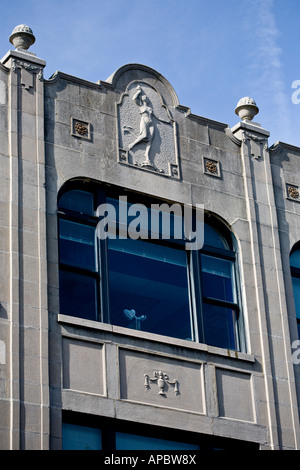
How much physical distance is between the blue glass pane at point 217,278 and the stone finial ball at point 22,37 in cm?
542

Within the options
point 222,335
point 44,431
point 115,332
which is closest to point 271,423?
point 222,335

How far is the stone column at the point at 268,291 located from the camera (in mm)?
20391

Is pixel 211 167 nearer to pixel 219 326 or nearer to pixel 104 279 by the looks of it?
pixel 219 326

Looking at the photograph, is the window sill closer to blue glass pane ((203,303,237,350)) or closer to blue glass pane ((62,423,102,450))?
blue glass pane ((203,303,237,350))

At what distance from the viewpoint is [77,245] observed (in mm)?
20188

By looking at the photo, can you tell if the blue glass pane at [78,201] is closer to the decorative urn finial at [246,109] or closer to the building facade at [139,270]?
the building facade at [139,270]

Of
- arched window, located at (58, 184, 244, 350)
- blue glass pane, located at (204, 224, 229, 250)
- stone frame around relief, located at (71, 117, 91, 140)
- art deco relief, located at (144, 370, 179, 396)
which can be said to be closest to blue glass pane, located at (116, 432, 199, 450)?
art deco relief, located at (144, 370, 179, 396)

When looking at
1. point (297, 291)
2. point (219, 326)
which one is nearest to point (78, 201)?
point (219, 326)

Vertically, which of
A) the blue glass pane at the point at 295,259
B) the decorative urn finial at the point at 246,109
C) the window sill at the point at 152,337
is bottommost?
the window sill at the point at 152,337

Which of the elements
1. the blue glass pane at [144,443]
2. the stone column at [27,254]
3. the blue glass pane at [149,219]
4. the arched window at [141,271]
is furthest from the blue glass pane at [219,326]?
the stone column at [27,254]

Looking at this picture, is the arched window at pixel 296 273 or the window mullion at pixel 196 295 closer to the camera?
the window mullion at pixel 196 295

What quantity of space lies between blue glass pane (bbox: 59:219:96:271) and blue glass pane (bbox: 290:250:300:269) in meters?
4.79

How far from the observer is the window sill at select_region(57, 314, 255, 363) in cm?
1883

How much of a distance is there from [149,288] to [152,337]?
1446mm
